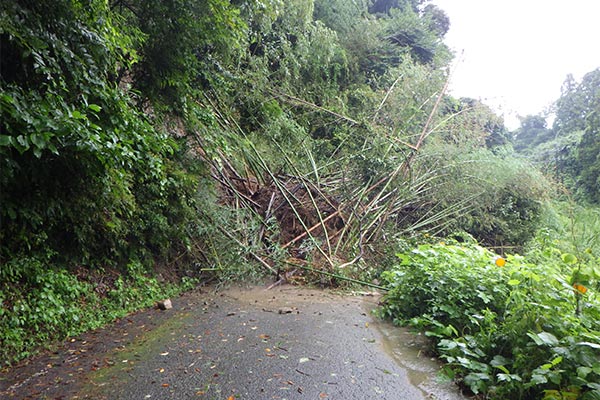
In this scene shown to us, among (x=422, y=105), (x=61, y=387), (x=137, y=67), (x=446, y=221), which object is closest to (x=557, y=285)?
(x=61, y=387)

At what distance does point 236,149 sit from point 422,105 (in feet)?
13.7

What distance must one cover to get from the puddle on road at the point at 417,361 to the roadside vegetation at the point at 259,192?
4.6 inches

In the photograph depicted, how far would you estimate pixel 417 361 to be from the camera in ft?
8.10

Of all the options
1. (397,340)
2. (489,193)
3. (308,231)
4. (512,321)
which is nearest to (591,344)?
(512,321)

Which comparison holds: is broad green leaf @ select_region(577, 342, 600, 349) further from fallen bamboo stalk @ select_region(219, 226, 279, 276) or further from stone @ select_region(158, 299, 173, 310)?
fallen bamboo stalk @ select_region(219, 226, 279, 276)

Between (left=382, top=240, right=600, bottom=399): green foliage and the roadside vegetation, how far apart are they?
1 cm

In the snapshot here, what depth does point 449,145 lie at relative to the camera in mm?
7316

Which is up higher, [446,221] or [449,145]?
[449,145]

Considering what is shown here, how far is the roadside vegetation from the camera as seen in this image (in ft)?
7.32

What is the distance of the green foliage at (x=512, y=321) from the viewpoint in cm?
173

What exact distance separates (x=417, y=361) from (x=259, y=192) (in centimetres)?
451

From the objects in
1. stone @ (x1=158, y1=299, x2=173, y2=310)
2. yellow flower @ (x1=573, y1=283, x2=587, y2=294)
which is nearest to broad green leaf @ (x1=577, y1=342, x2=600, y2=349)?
yellow flower @ (x1=573, y1=283, x2=587, y2=294)

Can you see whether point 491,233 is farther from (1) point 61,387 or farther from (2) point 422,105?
(1) point 61,387

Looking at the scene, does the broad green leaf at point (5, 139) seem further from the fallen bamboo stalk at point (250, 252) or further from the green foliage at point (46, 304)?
the fallen bamboo stalk at point (250, 252)
